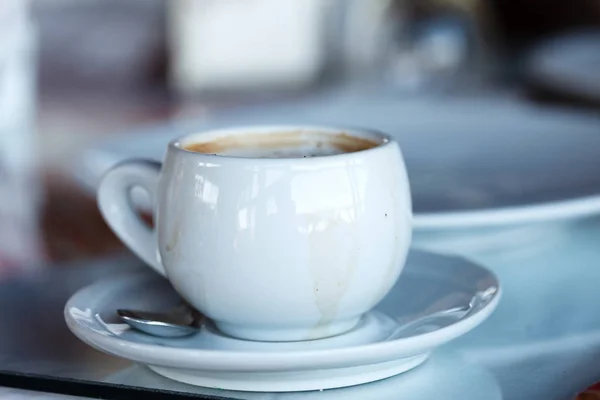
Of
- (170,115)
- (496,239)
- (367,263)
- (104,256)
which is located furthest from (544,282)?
(170,115)

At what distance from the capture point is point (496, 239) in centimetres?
50

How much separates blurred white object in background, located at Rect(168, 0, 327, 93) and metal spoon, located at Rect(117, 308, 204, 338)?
3640 millimetres

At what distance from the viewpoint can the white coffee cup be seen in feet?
1.09

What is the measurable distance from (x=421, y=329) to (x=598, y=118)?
465 mm

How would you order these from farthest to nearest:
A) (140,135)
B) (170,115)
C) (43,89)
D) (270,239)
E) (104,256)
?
(43,89) → (170,115) → (140,135) → (104,256) → (270,239)

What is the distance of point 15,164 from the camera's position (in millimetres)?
1247

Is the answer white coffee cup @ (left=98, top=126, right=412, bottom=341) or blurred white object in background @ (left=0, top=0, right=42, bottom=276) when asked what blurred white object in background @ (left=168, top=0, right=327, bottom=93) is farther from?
white coffee cup @ (left=98, top=126, right=412, bottom=341)

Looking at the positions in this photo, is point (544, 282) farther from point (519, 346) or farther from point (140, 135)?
point (140, 135)

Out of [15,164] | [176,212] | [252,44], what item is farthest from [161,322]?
[252,44]

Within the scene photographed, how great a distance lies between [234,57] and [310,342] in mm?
3779

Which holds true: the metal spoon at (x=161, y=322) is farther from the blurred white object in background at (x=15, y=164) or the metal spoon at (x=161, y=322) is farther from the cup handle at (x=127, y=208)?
the blurred white object in background at (x=15, y=164)

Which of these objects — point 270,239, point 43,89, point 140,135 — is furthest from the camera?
point 43,89

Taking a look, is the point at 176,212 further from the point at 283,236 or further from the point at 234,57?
the point at 234,57

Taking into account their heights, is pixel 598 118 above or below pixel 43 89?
above
